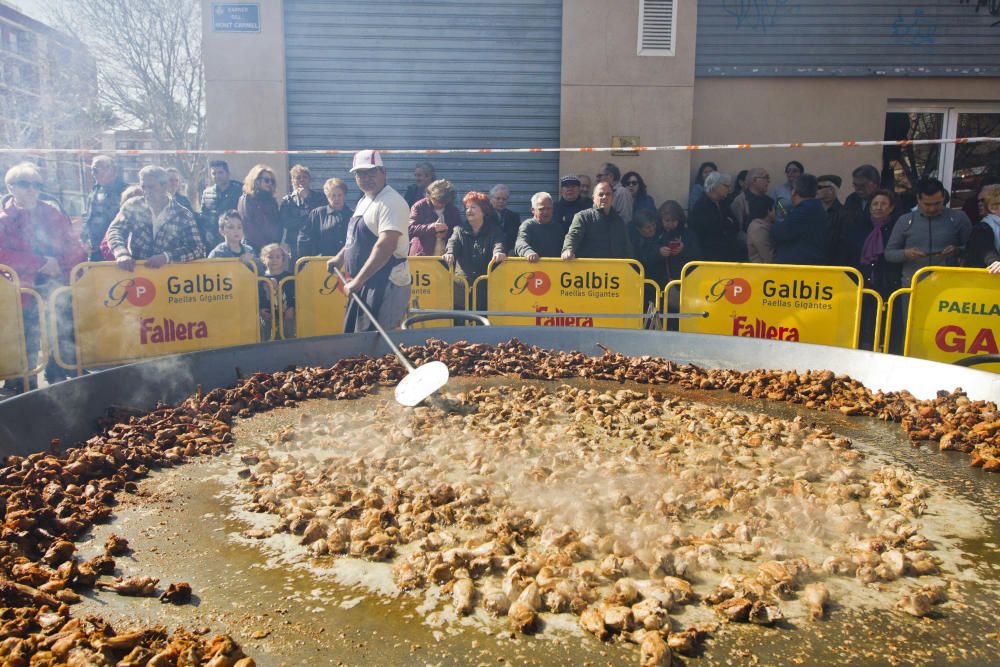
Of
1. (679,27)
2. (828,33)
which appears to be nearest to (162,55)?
(679,27)

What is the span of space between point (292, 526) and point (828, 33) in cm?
1035

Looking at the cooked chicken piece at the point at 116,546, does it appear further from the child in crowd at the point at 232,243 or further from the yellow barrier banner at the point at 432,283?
the yellow barrier banner at the point at 432,283

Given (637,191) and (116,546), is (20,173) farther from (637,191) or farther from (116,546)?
(637,191)

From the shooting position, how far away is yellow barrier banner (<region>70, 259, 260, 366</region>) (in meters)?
6.26

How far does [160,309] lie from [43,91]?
8.49m

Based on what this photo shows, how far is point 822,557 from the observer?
8.09ft

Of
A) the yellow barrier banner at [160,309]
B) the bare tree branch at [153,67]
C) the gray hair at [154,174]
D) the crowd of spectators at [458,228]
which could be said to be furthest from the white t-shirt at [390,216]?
the bare tree branch at [153,67]

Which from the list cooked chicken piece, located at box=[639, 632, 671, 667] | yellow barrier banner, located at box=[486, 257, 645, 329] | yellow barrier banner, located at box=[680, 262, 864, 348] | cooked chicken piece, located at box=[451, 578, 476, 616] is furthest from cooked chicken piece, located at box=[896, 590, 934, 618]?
yellow barrier banner, located at box=[486, 257, 645, 329]

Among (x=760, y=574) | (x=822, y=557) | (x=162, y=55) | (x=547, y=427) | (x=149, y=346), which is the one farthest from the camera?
(x=162, y=55)

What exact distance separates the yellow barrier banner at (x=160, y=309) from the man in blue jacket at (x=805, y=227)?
15.9ft

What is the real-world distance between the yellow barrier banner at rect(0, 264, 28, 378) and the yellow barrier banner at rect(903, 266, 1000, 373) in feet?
21.9

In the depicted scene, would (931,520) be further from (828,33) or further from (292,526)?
(828,33)

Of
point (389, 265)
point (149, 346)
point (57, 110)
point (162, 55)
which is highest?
point (162, 55)

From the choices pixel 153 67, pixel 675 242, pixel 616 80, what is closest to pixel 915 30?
pixel 616 80
